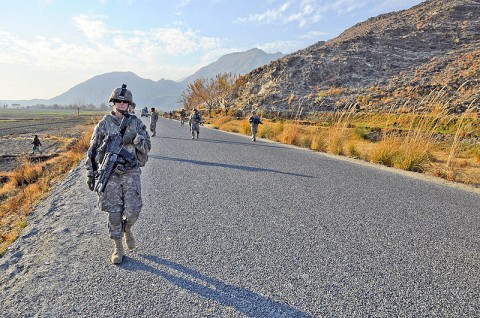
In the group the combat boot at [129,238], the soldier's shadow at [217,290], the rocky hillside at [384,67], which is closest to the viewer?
the soldier's shadow at [217,290]

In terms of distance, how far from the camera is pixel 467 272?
3.39m

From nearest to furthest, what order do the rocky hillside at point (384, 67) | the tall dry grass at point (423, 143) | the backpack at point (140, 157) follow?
the backpack at point (140, 157), the tall dry grass at point (423, 143), the rocky hillside at point (384, 67)

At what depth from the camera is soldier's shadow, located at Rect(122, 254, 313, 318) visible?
264cm

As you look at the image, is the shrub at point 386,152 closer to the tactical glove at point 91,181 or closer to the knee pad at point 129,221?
the knee pad at point 129,221

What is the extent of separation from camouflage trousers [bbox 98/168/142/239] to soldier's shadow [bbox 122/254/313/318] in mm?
454

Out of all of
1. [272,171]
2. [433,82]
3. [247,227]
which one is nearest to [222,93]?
[433,82]

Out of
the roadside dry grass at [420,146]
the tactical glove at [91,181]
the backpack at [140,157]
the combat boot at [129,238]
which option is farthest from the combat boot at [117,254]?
the roadside dry grass at [420,146]

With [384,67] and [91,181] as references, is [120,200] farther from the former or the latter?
[384,67]

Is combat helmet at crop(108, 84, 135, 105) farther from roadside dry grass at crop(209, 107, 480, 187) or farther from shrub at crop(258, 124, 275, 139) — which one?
shrub at crop(258, 124, 275, 139)

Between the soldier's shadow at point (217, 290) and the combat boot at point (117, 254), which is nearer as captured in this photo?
the soldier's shadow at point (217, 290)

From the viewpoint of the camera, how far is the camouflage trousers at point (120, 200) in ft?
11.2

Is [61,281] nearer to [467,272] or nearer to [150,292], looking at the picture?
[150,292]

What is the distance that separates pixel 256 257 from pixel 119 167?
74.6 inches

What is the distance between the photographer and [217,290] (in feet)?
9.61
